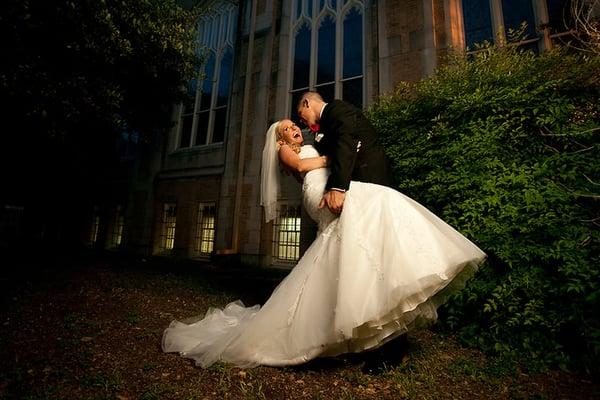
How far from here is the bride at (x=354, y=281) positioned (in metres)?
2.28

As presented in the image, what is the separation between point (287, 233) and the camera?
10547 millimetres

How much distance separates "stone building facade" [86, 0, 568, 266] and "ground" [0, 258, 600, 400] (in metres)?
6.35

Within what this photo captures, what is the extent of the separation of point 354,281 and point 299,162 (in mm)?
1355

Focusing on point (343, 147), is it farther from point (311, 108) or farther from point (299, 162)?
point (311, 108)

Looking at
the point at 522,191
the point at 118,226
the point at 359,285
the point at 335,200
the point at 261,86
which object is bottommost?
the point at 359,285

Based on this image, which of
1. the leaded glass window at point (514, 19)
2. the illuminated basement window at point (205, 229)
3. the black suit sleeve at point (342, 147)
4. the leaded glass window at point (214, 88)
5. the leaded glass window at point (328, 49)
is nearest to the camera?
the black suit sleeve at point (342, 147)

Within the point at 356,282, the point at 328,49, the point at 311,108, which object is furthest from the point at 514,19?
the point at 356,282

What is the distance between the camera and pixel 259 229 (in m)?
10.6

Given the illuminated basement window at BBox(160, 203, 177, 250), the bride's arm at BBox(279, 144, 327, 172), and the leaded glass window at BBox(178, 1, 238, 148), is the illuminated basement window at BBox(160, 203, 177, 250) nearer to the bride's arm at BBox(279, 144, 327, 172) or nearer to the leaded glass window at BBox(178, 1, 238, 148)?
the leaded glass window at BBox(178, 1, 238, 148)

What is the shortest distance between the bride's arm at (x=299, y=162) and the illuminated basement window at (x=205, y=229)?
9.66 m

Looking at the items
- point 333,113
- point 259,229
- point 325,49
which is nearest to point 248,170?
point 259,229

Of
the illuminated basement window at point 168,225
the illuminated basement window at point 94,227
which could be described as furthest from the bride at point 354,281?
the illuminated basement window at point 94,227

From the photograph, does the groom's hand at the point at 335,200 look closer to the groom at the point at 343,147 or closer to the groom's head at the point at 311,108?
the groom at the point at 343,147

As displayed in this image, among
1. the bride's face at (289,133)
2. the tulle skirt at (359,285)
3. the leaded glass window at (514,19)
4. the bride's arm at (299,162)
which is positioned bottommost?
the tulle skirt at (359,285)
